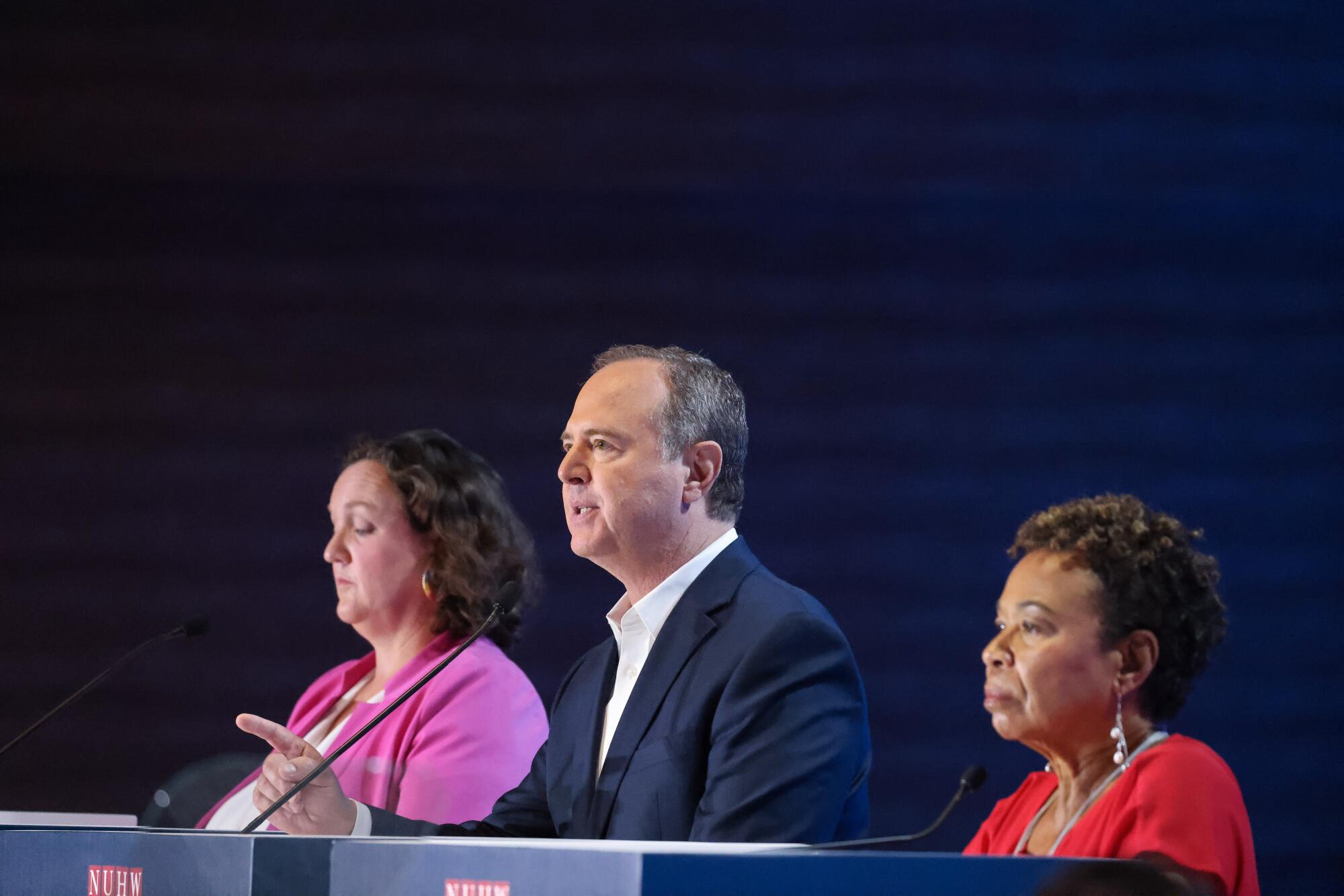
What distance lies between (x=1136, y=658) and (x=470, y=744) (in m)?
1.32

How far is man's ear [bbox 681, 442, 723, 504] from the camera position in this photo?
239cm

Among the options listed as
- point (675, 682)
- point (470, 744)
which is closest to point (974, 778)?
point (675, 682)

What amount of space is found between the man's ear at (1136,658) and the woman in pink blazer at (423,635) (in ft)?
4.21

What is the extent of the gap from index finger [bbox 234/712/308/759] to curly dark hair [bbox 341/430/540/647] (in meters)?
1.01

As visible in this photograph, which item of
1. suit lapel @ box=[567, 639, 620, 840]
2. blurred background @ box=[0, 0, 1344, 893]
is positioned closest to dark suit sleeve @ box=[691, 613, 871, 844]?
suit lapel @ box=[567, 639, 620, 840]

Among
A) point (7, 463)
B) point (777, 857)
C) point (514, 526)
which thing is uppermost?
point (7, 463)

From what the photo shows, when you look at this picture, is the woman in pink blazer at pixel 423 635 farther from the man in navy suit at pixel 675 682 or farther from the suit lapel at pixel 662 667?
the suit lapel at pixel 662 667

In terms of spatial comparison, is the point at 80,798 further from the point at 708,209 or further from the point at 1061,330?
the point at 1061,330

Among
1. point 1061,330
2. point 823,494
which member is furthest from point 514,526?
point 1061,330

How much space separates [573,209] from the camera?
3.88 m

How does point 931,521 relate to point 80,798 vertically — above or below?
above

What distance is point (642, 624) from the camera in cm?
235

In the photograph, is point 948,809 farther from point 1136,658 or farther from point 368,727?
point 368,727

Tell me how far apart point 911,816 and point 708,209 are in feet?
5.28
